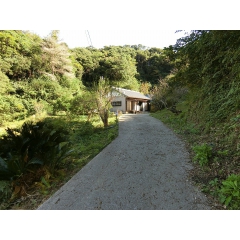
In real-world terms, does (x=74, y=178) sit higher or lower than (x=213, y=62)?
lower

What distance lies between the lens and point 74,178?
282 cm

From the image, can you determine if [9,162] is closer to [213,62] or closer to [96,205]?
[96,205]

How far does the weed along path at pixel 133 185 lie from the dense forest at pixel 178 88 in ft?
1.28

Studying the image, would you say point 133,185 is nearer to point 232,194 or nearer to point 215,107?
point 232,194

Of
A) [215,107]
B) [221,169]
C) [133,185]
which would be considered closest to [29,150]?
[133,185]

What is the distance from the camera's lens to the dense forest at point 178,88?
273 cm

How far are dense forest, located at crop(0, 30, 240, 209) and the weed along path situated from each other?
389mm

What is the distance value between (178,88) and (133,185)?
8.98 meters

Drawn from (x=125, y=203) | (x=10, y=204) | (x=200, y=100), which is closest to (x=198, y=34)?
(x=200, y=100)

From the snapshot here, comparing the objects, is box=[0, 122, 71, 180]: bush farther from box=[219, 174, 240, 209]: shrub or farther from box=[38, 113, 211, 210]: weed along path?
box=[219, 174, 240, 209]: shrub

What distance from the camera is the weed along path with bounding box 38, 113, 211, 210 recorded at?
198 centimetres

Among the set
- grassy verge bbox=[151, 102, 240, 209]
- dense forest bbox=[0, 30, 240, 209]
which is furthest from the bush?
grassy verge bbox=[151, 102, 240, 209]

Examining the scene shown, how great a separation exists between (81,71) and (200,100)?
44.3 ft

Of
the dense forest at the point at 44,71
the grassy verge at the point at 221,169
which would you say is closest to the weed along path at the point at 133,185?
the grassy verge at the point at 221,169
